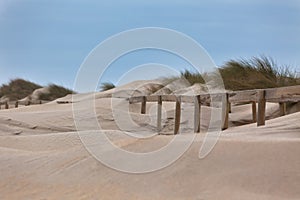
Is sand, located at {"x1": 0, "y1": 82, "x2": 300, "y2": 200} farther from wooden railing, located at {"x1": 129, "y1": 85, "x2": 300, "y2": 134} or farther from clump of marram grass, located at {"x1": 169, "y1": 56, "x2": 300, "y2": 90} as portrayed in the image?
clump of marram grass, located at {"x1": 169, "y1": 56, "x2": 300, "y2": 90}

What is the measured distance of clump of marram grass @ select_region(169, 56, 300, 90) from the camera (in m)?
15.0

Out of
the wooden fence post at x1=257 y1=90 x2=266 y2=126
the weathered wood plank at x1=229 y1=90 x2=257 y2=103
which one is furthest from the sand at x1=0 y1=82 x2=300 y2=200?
the weathered wood plank at x1=229 y1=90 x2=257 y2=103

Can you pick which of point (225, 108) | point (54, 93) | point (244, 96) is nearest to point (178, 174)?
point (244, 96)

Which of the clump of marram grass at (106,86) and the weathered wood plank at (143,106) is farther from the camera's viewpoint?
the clump of marram grass at (106,86)

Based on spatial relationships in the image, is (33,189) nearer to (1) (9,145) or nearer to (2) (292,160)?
(2) (292,160)

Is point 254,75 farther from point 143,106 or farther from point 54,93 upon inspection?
point 54,93

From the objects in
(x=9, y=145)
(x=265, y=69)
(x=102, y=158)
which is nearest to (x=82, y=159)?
(x=102, y=158)

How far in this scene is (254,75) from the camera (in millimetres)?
15461

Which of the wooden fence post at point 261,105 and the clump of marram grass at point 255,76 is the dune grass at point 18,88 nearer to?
the clump of marram grass at point 255,76

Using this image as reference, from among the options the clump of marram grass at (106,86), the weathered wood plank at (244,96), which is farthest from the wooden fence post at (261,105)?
the clump of marram grass at (106,86)

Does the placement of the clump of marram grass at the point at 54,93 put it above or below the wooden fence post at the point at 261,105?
above

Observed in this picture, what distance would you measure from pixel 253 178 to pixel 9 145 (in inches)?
223

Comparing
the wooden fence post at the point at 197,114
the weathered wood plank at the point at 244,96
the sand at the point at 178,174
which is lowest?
the sand at the point at 178,174

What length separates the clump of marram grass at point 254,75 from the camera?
15.0m
